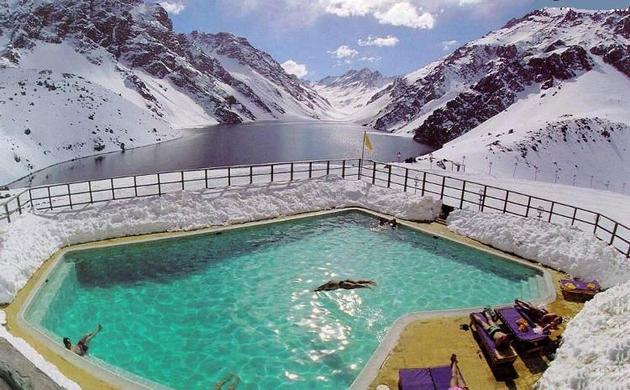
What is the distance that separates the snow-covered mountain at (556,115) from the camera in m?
76.6

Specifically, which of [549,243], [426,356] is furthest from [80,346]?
[549,243]

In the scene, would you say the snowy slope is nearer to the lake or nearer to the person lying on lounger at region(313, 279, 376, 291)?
the lake

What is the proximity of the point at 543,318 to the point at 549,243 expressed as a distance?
8.01 metres

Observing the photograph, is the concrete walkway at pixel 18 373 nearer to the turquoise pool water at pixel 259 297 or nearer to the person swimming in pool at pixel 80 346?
the person swimming in pool at pixel 80 346

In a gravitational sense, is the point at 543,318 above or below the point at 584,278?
above

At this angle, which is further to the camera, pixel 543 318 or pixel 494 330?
pixel 543 318

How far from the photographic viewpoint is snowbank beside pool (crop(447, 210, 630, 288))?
57.5 ft

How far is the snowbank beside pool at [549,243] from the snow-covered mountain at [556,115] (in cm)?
4905

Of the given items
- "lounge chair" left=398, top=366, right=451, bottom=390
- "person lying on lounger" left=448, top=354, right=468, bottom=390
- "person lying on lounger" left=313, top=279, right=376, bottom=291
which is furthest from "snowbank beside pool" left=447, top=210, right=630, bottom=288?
"lounge chair" left=398, top=366, right=451, bottom=390

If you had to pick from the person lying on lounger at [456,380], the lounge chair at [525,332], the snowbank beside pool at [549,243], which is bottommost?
the person lying on lounger at [456,380]

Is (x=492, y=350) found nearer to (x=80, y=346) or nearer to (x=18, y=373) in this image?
(x=18, y=373)

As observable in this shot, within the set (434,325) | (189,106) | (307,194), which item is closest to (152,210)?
(307,194)

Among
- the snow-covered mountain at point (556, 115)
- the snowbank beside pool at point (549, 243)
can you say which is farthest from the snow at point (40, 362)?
the snow-covered mountain at point (556, 115)

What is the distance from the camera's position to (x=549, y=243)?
65.6 ft
